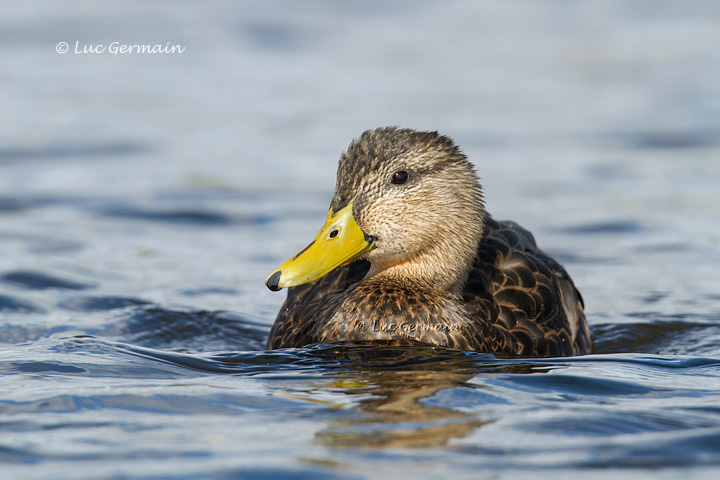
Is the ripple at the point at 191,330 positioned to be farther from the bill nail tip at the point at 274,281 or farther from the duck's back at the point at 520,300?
the duck's back at the point at 520,300

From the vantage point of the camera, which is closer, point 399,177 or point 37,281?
point 399,177

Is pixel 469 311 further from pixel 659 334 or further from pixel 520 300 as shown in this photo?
pixel 659 334

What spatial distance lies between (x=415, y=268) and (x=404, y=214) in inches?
15.7

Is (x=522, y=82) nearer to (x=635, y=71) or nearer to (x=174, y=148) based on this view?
(x=635, y=71)

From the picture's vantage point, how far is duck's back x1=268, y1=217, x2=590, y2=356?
6793 mm

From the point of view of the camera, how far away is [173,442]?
5.02 m

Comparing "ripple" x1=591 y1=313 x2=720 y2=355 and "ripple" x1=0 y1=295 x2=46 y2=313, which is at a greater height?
"ripple" x1=0 y1=295 x2=46 y2=313

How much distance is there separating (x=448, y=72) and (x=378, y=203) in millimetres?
12198

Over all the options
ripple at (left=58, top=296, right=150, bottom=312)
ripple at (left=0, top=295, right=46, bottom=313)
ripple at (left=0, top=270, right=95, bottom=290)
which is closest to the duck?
ripple at (left=58, top=296, right=150, bottom=312)

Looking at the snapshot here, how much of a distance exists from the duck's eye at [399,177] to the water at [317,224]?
1.10m

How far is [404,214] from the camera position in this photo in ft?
22.7

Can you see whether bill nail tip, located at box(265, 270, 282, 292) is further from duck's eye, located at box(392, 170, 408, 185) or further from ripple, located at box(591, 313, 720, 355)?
ripple, located at box(591, 313, 720, 355)

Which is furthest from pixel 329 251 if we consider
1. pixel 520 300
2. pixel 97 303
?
pixel 97 303

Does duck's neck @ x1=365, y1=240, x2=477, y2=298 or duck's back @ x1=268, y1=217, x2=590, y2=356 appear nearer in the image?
duck's back @ x1=268, y1=217, x2=590, y2=356
